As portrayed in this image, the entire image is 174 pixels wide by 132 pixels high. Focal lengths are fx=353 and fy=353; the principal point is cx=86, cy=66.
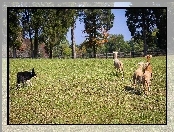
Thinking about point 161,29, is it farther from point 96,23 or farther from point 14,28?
point 14,28

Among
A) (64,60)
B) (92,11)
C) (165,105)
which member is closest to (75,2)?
(92,11)

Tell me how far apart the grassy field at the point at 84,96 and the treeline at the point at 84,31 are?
0.18 meters

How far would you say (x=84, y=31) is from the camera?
16.6 ft

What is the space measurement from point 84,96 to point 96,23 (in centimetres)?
108

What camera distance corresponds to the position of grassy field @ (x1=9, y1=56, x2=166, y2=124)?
16.0ft

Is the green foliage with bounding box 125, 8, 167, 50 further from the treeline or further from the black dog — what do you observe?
the black dog

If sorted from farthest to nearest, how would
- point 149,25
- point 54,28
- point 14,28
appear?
point 54,28 < point 149,25 < point 14,28

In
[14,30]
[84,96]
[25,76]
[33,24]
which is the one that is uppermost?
[33,24]

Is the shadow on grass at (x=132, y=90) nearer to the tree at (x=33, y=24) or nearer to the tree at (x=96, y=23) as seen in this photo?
the tree at (x=96, y=23)

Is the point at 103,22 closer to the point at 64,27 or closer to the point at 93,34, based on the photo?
the point at 93,34

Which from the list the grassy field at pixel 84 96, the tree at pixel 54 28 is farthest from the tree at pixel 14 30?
the tree at pixel 54 28

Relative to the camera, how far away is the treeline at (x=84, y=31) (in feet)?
16.1

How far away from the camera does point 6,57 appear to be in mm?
4895

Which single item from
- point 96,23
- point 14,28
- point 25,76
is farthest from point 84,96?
point 14,28
